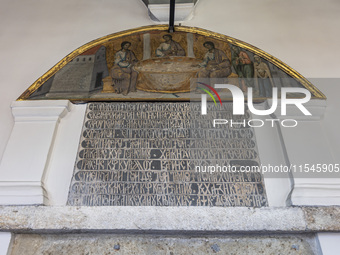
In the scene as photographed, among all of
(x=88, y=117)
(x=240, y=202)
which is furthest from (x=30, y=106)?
(x=240, y=202)

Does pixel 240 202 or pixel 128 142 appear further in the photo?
pixel 128 142

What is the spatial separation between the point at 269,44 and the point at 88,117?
2.48 metres

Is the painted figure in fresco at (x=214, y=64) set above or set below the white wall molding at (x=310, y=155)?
above

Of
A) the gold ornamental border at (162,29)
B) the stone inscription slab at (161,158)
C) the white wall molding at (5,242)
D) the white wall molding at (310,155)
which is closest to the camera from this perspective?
the white wall molding at (5,242)

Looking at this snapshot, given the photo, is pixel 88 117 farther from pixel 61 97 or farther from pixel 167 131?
pixel 167 131

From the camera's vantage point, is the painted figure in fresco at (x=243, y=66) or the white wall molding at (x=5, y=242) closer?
the white wall molding at (x=5, y=242)

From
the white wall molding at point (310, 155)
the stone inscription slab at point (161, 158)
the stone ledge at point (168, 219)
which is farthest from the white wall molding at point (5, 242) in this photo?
the white wall molding at point (310, 155)

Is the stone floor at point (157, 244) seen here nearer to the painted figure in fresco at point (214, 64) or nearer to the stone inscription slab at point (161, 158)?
the stone inscription slab at point (161, 158)

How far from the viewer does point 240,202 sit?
3375 millimetres

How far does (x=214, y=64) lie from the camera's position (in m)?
4.36

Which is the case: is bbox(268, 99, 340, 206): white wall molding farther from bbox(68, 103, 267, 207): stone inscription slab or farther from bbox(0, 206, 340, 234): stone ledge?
bbox(68, 103, 267, 207): stone inscription slab

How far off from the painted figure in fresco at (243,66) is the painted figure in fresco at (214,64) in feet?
0.32

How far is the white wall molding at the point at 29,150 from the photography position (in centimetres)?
330

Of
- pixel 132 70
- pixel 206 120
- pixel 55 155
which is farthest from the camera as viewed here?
pixel 132 70
